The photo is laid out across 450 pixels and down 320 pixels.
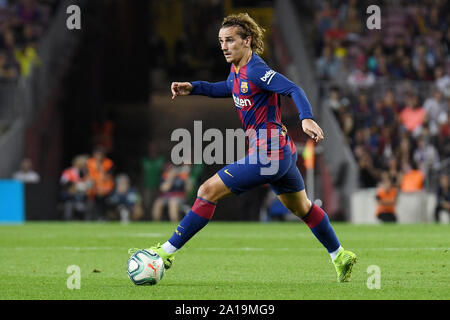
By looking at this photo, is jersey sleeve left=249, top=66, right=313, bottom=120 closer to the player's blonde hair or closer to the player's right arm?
the player's blonde hair

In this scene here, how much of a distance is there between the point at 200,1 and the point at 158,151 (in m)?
10.2

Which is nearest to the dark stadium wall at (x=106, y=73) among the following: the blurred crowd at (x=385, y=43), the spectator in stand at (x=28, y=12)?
the spectator in stand at (x=28, y=12)

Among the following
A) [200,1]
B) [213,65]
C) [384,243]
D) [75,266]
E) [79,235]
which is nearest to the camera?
[75,266]

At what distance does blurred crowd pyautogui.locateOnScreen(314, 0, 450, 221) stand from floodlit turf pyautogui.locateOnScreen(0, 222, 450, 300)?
4419mm

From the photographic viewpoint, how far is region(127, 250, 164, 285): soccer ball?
8273 mm

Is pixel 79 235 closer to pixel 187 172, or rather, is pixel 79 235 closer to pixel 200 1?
pixel 187 172

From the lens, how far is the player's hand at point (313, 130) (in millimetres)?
7758

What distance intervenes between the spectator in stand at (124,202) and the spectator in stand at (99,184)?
176mm

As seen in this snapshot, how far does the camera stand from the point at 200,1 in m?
34.5

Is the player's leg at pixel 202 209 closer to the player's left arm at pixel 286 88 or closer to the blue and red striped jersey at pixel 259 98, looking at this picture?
the blue and red striped jersey at pixel 259 98

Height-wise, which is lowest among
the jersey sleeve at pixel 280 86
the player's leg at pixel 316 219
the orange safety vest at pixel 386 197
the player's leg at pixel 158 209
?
the player's leg at pixel 158 209

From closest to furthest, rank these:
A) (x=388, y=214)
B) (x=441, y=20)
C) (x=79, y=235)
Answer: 1. (x=79, y=235)
2. (x=388, y=214)
3. (x=441, y=20)

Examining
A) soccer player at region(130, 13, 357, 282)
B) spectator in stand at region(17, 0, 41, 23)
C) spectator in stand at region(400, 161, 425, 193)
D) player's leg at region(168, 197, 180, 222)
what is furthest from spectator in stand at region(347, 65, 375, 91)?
soccer player at region(130, 13, 357, 282)
